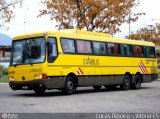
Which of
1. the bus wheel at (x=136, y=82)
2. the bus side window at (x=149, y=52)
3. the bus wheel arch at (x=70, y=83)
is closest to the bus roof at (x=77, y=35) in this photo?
the bus wheel arch at (x=70, y=83)

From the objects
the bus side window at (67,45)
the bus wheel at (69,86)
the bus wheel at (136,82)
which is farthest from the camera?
the bus wheel at (136,82)

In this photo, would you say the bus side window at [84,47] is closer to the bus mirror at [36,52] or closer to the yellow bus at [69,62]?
the yellow bus at [69,62]

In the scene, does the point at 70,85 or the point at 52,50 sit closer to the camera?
the point at 52,50

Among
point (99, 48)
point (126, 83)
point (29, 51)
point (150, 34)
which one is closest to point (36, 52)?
point (29, 51)

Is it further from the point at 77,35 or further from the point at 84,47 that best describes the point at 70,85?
the point at 77,35

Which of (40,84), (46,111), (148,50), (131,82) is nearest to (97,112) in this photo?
(46,111)

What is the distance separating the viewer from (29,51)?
70.3 ft

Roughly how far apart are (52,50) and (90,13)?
828 inches

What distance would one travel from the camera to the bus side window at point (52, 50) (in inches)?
832

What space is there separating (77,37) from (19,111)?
9347mm

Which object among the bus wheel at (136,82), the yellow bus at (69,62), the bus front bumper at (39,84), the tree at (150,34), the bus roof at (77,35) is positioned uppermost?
the tree at (150,34)

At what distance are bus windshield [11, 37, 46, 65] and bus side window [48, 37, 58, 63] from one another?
27 cm

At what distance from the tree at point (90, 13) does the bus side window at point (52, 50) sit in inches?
795

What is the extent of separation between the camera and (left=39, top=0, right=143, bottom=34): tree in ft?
137
